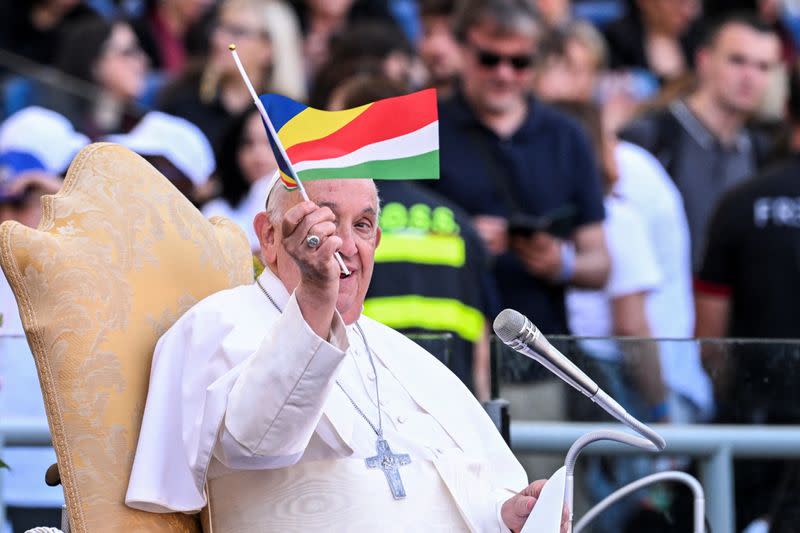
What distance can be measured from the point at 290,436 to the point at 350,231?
583 millimetres

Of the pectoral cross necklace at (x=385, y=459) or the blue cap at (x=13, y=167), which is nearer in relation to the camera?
the pectoral cross necklace at (x=385, y=459)

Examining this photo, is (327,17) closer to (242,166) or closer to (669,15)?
(669,15)

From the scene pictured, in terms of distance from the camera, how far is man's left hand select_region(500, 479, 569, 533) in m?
3.94

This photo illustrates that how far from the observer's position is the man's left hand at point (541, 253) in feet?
21.2

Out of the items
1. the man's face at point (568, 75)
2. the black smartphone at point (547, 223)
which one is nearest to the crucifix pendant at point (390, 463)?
the black smartphone at point (547, 223)

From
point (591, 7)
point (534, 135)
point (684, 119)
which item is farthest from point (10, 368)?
point (591, 7)

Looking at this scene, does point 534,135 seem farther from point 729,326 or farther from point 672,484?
point 672,484

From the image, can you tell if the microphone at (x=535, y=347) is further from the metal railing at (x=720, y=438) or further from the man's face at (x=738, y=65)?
the man's face at (x=738, y=65)

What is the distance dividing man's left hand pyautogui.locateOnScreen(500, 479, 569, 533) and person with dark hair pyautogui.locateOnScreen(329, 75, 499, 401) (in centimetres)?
142

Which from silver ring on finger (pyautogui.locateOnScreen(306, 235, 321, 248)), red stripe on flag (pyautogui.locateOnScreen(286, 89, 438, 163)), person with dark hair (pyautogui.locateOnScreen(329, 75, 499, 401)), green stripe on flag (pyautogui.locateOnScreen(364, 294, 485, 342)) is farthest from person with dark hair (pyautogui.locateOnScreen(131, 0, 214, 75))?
silver ring on finger (pyautogui.locateOnScreen(306, 235, 321, 248))

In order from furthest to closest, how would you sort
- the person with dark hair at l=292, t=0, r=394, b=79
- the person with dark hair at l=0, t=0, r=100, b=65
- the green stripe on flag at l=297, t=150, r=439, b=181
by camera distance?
1. the person with dark hair at l=292, t=0, r=394, b=79
2. the person with dark hair at l=0, t=0, r=100, b=65
3. the green stripe on flag at l=297, t=150, r=439, b=181

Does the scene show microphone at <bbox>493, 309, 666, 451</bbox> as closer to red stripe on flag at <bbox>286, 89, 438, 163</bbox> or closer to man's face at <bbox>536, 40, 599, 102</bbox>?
red stripe on flag at <bbox>286, 89, 438, 163</bbox>

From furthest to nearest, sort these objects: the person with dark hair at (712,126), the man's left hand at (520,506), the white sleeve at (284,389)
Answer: the person with dark hair at (712,126) → the man's left hand at (520,506) → the white sleeve at (284,389)

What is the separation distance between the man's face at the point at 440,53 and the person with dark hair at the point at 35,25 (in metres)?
2.09
